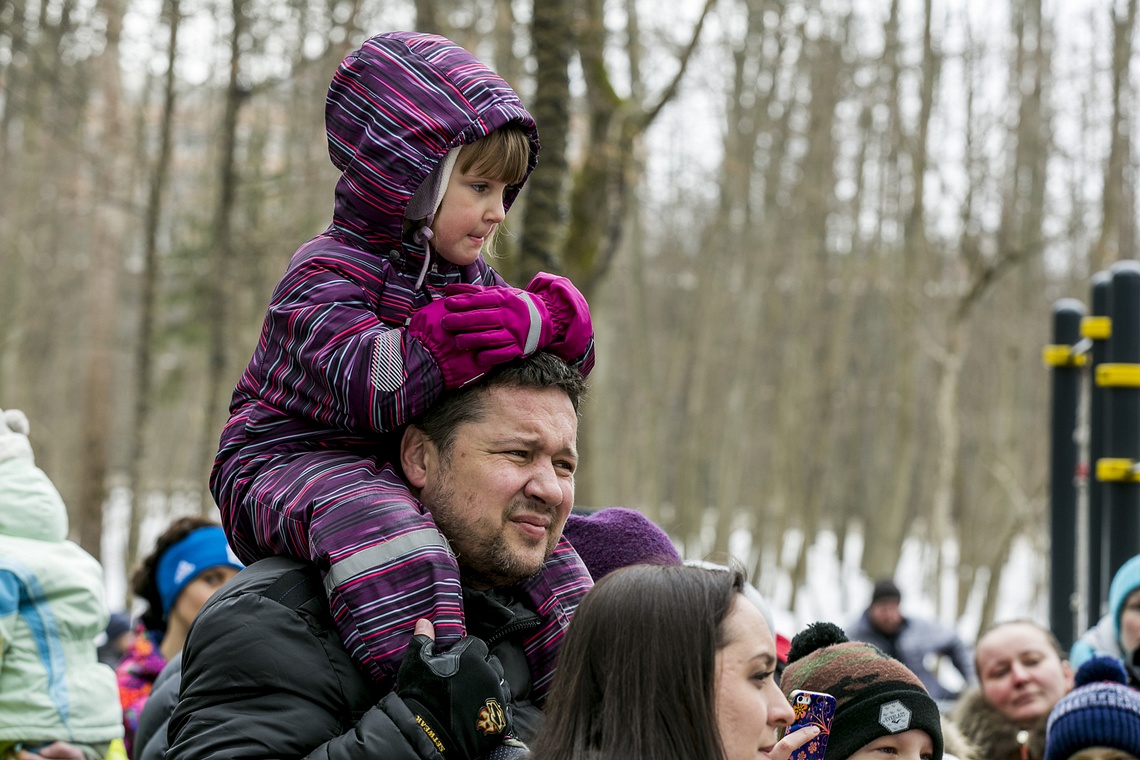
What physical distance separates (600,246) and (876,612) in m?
3.59

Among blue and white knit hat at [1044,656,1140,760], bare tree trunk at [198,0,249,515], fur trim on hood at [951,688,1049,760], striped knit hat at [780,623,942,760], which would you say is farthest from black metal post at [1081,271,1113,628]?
bare tree trunk at [198,0,249,515]

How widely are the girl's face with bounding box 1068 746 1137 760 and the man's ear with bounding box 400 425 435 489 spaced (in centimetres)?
237

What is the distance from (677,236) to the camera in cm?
2764

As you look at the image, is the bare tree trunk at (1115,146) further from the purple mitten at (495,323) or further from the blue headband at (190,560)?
the purple mitten at (495,323)

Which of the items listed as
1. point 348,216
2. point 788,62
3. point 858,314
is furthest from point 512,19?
point 858,314

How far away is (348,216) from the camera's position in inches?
92.4

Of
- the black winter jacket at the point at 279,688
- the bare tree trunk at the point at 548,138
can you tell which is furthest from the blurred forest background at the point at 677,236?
the black winter jacket at the point at 279,688

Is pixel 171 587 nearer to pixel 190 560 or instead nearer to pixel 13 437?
pixel 190 560

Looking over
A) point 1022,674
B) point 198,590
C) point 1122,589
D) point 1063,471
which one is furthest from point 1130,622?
point 198,590

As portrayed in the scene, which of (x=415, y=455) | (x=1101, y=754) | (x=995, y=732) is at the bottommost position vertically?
(x=995, y=732)

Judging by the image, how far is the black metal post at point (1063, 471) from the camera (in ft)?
24.4

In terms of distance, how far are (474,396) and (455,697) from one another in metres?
0.55

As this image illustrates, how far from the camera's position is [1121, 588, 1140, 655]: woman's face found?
4660mm

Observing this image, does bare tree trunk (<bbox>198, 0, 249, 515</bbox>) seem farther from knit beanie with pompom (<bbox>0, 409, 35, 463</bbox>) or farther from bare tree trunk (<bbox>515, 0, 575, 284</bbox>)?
knit beanie with pompom (<bbox>0, 409, 35, 463</bbox>)
